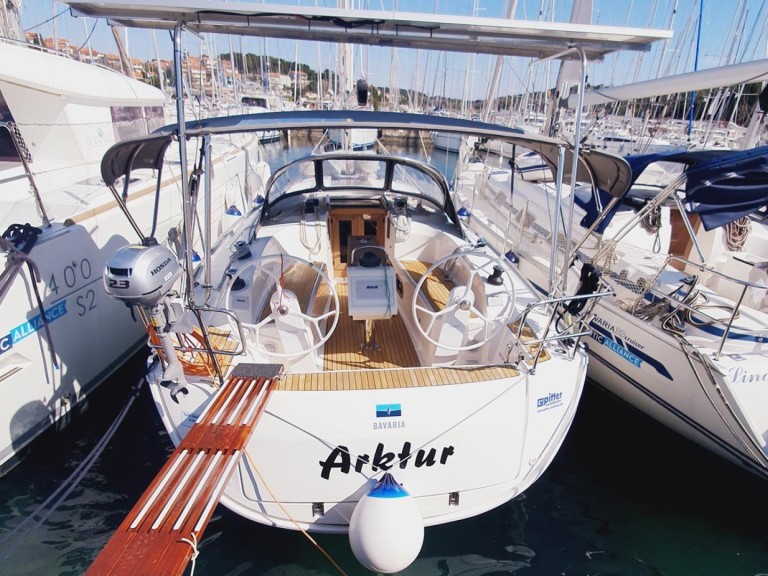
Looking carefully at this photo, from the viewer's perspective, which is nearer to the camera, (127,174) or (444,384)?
(444,384)

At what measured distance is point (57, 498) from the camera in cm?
380

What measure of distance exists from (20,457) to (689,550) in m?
5.90

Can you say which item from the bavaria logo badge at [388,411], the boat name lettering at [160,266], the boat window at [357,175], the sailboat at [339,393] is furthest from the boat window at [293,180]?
the bavaria logo badge at [388,411]

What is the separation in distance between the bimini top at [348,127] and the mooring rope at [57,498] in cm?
249

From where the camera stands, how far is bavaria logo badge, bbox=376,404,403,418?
2.76m

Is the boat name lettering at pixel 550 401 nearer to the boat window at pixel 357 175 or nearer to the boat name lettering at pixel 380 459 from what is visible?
the boat name lettering at pixel 380 459

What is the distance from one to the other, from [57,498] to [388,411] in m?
3.18

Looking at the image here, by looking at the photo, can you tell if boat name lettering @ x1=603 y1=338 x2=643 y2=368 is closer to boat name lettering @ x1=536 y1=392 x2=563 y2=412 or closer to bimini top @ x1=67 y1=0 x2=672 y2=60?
boat name lettering @ x1=536 y1=392 x2=563 y2=412

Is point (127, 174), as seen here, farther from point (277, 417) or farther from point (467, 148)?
point (467, 148)

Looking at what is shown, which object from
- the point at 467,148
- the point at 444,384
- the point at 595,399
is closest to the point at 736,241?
the point at 595,399

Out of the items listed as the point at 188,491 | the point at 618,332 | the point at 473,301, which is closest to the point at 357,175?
the point at 473,301

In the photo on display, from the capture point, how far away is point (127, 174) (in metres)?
3.47

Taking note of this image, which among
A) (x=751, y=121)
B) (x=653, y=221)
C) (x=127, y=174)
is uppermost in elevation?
(x=751, y=121)

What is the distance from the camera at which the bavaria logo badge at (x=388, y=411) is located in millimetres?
2762
